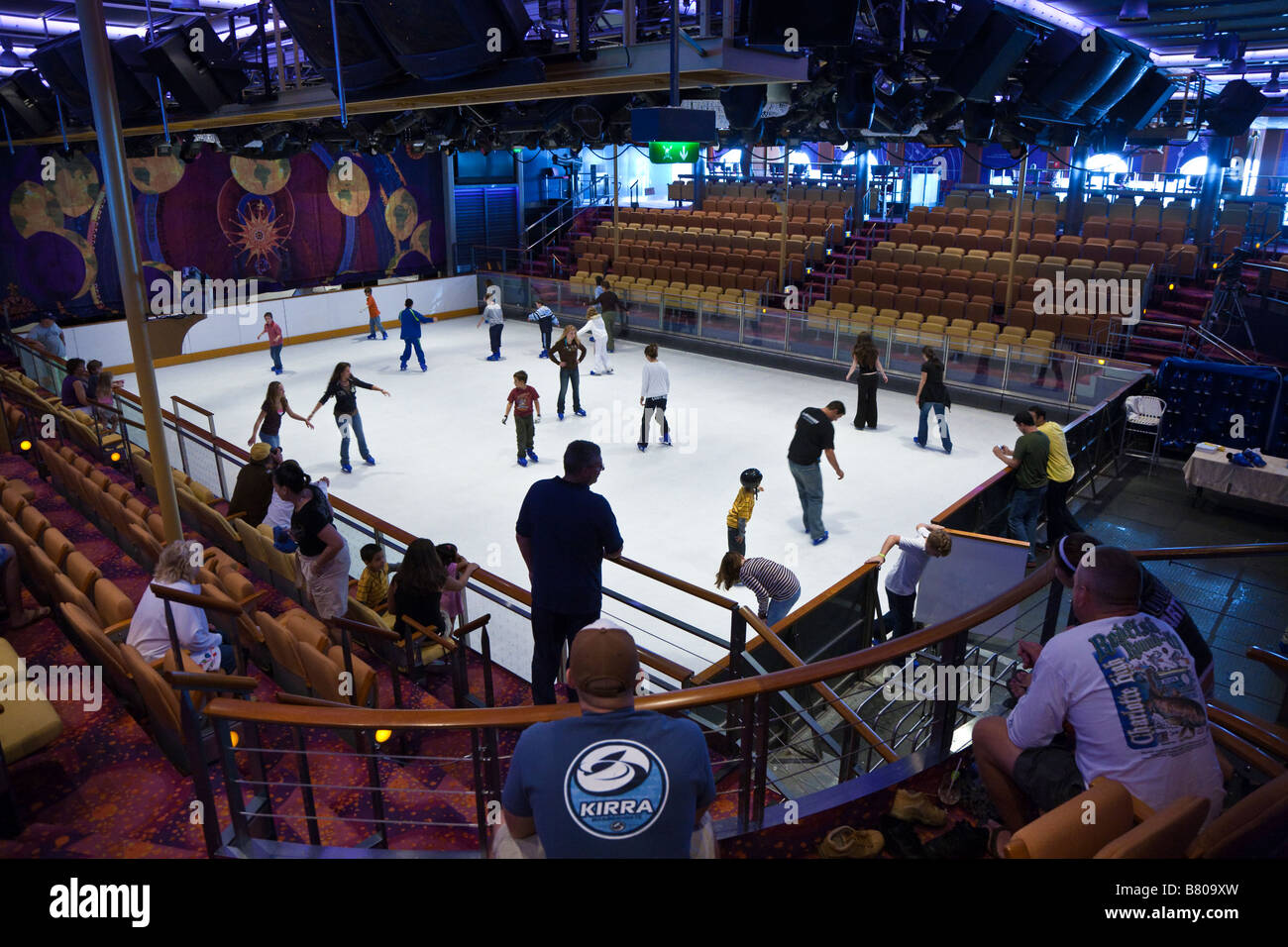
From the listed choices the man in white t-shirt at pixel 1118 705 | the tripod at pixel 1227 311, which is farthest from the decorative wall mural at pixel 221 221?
the tripod at pixel 1227 311

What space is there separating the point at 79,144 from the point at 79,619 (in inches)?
594

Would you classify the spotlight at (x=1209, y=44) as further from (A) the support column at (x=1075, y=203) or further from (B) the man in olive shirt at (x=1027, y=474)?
(B) the man in olive shirt at (x=1027, y=474)

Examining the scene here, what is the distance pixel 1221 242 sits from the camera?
706 inches

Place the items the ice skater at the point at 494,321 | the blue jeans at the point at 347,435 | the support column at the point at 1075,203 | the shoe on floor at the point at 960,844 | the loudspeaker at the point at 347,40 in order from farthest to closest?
the support column at the point at 1075,203, the ice skater at the point at 494,321, the blue jeans at the point at 347,435, the loudspeaker at the point at 347,40, the shoe on floor at the point at 960,844

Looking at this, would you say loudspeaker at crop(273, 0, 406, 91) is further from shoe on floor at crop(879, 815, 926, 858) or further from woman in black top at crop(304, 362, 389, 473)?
shoe on floor at crop(879, 815, 926, 858)

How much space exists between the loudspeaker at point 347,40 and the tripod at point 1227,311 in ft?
45.5

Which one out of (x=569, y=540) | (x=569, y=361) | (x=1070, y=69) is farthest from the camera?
(x=569, y=361)

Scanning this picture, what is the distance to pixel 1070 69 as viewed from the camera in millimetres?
8539

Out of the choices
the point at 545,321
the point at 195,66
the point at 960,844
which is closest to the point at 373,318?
the point at 545,321

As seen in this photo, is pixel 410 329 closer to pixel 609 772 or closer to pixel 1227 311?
pixel 1227 311

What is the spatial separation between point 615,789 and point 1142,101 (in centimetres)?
1147

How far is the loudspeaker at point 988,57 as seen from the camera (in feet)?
25.3
